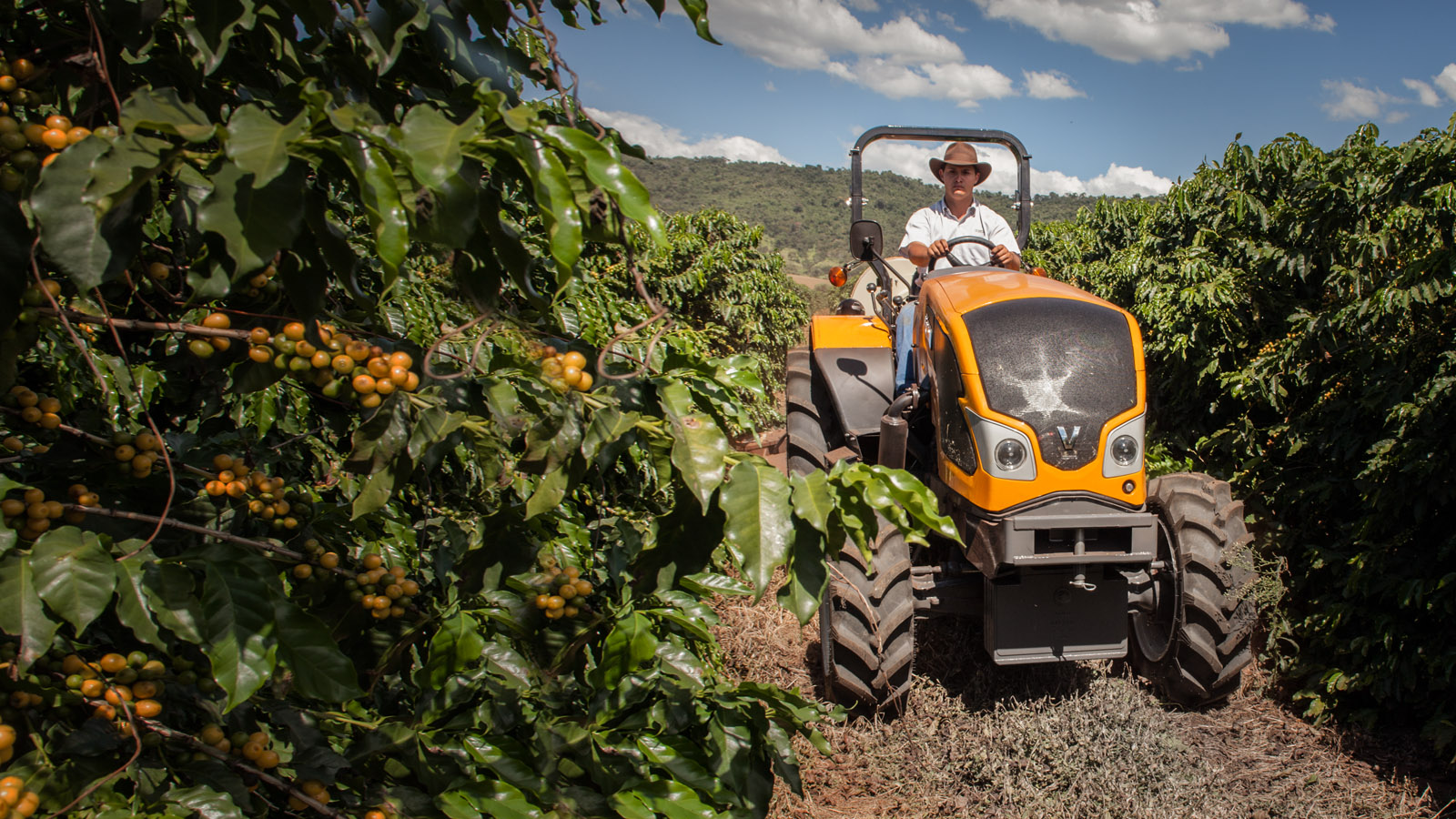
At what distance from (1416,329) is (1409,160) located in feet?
2.43

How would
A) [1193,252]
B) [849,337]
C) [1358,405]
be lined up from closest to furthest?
[1358,405], [849,337], [1193,252]

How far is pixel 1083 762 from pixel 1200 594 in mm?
805

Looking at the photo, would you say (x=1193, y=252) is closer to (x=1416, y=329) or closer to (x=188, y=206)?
(x=1416, y=329)

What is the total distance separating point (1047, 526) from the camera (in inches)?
117

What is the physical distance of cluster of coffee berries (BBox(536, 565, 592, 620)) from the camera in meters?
1.39

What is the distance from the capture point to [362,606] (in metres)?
1.33

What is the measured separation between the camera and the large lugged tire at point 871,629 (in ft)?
10.7

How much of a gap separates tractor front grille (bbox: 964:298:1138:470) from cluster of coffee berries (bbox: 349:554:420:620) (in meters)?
2.37

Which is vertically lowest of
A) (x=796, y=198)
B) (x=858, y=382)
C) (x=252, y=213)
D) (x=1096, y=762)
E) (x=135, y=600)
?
(x=1096, y=762)

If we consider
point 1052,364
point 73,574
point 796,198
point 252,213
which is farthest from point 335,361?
point 796,198

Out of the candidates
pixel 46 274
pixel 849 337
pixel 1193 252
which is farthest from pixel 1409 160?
pixel 46 274

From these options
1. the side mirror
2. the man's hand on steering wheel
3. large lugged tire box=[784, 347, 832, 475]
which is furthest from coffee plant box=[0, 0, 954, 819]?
the man's hand on steering wheel

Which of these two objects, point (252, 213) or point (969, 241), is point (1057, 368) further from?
point (252, 213)

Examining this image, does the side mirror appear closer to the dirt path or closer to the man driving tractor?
the man driving tractor
